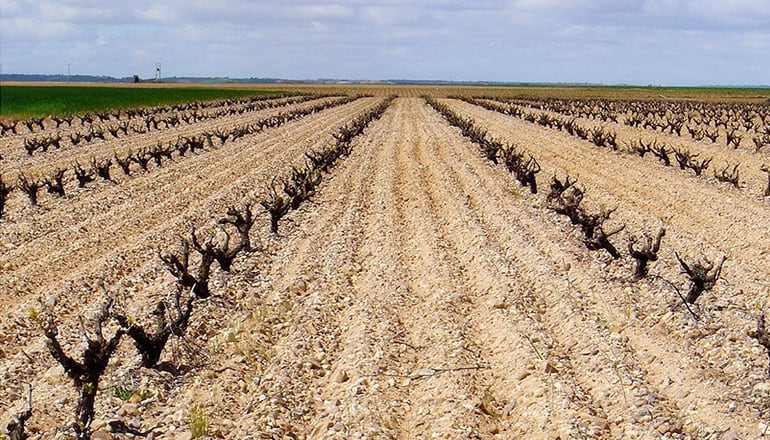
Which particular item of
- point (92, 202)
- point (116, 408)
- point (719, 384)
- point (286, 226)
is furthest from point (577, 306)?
point (92, 202)

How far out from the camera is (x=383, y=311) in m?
8.77

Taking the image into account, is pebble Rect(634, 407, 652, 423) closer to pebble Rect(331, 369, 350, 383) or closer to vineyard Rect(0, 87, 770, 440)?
vineyard Rect(0, 87, 770, 440)

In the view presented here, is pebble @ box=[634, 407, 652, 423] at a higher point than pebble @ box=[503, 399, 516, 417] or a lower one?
higher

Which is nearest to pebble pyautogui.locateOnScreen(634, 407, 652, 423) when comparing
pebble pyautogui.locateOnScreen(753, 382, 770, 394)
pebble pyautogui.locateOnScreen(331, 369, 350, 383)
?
pebble pyautogui.locateOnScreen(753, 382, 770, 394)

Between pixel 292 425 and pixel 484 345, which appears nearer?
pixel 292 425

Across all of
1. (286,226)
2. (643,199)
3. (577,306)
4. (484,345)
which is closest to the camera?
(484,345)

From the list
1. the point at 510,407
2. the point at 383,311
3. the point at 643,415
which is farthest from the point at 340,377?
the point at 643,415

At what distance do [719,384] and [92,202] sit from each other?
41.4ft

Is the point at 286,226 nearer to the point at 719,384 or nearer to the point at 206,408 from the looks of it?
the point at 206,408

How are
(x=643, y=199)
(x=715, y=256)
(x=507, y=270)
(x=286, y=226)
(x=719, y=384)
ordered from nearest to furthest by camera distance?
(x=719, y=384), (x=507, y=270), (x=715, y=256), (x=286, y=226), (x=643, y=199)

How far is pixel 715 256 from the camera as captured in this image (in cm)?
1133

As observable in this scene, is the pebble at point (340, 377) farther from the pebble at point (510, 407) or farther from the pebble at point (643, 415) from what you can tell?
the pebble at point (643, 415)

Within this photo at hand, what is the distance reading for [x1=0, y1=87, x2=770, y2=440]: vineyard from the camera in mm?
6188

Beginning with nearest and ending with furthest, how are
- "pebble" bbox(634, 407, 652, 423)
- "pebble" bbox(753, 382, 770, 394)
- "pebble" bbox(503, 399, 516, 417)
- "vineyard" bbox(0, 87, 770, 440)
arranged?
"pebble" bbox(634, 407, 652, 423)
"vineyard" bbox(0, 87, 770, 440)
"pebble" bbox(503, 399, 516, 417)
"pebble" bbox(753, 382, 770, 394)
